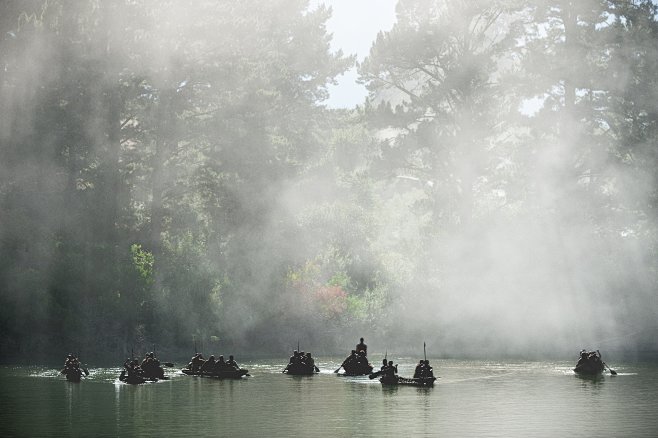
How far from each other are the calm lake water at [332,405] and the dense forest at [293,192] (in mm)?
12128

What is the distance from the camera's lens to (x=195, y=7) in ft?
249

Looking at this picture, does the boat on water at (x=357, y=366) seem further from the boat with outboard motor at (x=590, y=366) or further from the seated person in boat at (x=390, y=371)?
the boat with outboard motor at (x=590, y=366)

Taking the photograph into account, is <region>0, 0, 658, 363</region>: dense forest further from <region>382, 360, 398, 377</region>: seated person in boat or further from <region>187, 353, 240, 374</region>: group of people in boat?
<region>382, 360, 398, 377</region>: seated person in boat

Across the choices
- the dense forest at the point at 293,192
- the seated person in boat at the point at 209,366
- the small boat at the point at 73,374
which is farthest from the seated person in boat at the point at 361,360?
the dense forest at the point at 293,192

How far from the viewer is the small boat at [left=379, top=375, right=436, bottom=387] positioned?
4878cm

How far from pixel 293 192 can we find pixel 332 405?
1639 inches

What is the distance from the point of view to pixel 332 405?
4122cm

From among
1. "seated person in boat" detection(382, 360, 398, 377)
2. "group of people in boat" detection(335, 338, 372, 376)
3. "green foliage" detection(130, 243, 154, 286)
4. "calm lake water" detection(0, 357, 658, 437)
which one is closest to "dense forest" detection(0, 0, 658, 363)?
"green foliage" detection(130, 243, 154, 286)

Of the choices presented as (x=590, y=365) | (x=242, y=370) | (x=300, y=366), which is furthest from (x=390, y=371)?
(x=590, y=365)

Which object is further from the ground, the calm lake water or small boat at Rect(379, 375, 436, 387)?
small boat at Rect(379, 375, 436, 387)

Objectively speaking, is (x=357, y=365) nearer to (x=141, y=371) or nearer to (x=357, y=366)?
(x=357, y=366)

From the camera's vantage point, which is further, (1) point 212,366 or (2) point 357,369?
(2) point 357,369

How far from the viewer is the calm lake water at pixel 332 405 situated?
33241mm

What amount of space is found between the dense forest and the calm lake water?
39.8ft
